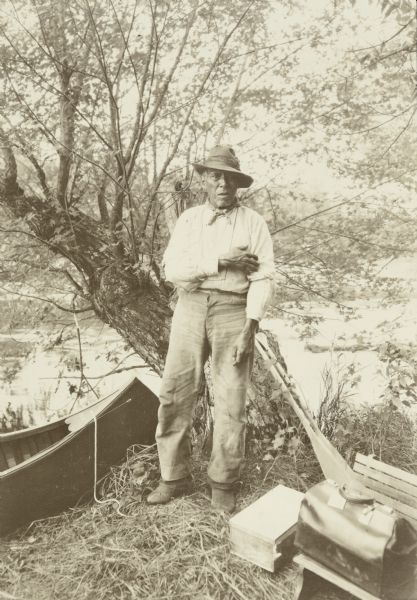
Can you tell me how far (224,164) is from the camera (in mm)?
2969

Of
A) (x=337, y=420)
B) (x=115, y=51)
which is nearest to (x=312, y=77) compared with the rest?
(x=115, y=51)

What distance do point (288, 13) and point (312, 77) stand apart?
61cm

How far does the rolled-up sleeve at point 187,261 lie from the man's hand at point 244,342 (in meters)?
0.36

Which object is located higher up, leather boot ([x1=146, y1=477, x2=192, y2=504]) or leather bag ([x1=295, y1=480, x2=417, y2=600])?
leather bag ([x1=295, y1=480, x2=417, y2=600])

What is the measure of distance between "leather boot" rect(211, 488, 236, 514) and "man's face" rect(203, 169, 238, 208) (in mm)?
1710

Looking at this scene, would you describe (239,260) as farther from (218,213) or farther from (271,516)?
(271,516)

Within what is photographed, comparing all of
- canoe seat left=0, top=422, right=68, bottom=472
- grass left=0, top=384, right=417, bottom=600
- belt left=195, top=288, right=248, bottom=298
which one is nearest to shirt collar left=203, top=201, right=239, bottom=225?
belt left=195, top=288, right=248, bottom=298

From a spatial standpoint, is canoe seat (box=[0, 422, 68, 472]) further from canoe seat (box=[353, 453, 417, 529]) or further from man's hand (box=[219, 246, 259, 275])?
canoe seat (box=[353, 453, 417, 529])

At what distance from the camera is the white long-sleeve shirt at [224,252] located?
116 inches

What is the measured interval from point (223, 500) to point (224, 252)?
149 cm

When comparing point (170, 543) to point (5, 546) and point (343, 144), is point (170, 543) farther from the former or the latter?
point (343, 144)

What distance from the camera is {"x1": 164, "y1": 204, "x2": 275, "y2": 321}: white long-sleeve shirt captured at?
2.94m

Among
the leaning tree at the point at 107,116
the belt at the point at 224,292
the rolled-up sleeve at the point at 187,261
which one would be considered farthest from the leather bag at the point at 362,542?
the leaning tree at the point at 107,116

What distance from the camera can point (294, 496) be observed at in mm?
3012
